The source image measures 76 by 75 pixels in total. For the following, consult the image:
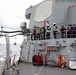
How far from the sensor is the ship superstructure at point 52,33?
9047 millimetres

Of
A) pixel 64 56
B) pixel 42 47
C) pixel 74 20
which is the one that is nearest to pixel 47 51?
pixel 42 47

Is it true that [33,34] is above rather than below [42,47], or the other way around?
above

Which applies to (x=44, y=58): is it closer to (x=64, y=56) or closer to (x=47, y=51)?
(x=47, y=51)

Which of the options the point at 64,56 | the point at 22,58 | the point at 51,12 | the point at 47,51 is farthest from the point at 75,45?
the point at 22,58

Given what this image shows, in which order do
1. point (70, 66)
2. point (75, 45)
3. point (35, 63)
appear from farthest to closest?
point (35, 63) → point (75, 45) → point (70, 66)

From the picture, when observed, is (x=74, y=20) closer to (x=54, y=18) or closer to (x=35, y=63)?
(x=54, y=18)

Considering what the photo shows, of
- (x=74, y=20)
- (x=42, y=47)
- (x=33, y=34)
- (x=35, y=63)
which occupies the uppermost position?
(x=74, y=20)

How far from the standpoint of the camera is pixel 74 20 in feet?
35.4

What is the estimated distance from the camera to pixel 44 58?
9.57 metres

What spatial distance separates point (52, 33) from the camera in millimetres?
10414

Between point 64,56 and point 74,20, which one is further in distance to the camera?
point 74,20

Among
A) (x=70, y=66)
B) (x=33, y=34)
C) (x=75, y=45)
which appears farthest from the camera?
(x=33, y=34)

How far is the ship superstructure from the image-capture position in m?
9.05

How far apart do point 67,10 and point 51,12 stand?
894 mm
